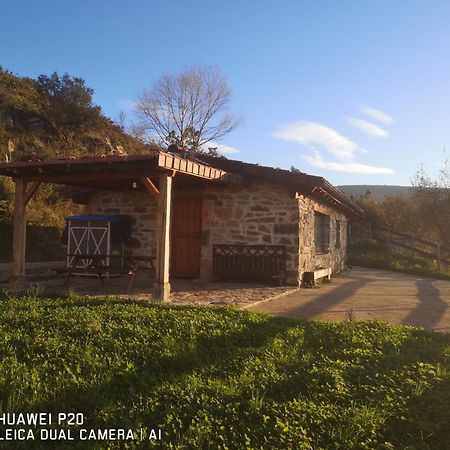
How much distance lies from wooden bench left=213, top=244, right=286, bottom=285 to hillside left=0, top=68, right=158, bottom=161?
14377mm

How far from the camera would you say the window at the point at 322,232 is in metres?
11.9

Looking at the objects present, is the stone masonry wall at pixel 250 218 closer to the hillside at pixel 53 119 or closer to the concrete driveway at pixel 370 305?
the concrete driveway at pixel 370 305

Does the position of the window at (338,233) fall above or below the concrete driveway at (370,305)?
above

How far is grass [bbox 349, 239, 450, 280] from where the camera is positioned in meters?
16.1

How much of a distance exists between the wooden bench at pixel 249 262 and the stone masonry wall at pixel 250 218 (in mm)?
129

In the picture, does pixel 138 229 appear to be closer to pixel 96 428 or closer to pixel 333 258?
pixel 333 258

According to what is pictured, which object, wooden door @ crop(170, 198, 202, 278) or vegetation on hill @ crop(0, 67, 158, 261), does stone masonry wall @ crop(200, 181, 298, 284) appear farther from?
vegetation on hill @ crop(0, 67, 158, 261)

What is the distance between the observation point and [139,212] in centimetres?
1071

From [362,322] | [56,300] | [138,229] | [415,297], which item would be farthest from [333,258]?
[56,300]

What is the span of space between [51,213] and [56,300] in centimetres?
1055

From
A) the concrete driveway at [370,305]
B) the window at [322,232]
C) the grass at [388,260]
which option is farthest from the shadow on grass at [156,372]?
the grass at [388,260]

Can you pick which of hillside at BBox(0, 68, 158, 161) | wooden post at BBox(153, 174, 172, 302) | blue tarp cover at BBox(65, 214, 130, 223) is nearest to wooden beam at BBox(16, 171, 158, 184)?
wooden post at BBox(153, 174, 172, 302)

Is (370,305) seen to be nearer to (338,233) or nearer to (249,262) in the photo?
(249,262)

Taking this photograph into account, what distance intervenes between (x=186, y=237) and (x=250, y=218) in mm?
1693
